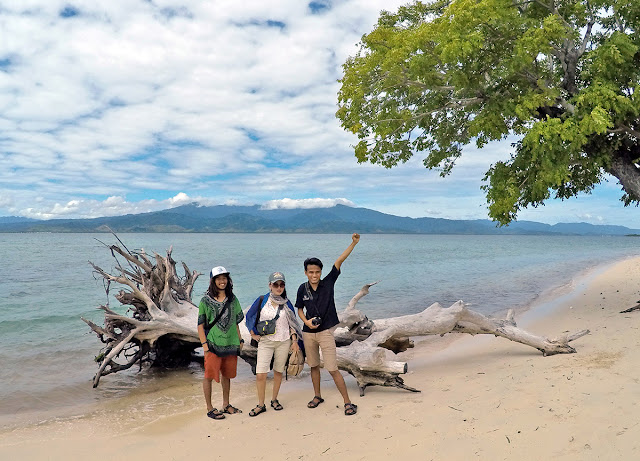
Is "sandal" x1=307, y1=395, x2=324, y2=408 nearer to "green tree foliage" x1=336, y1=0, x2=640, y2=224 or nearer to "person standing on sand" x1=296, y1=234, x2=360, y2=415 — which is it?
"person standing on sand" x1=296, y1=234, x2=360, y2=415

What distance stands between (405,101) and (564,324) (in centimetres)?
776

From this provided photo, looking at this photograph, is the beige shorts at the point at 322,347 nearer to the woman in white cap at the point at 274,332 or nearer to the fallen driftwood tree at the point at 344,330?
the woman in white cap at the point at 274,332

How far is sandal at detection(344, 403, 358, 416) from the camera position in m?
5.56

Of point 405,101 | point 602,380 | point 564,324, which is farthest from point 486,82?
point 602,380

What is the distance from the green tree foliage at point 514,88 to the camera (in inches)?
354

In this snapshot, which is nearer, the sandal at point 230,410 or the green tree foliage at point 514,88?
the sandal at point 230,410

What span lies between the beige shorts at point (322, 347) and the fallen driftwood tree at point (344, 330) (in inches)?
35.2

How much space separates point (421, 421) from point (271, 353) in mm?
2229

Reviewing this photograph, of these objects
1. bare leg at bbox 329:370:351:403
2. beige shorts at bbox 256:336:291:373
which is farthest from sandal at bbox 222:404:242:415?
bare leg at bbox 329:370:351:403

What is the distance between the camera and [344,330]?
8414 millimetres

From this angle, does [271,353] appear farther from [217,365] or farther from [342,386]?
[342,386]

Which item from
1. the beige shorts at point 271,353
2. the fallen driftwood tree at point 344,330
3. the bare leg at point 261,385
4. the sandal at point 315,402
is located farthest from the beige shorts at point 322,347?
the fallen driftwood tree at point 344,330

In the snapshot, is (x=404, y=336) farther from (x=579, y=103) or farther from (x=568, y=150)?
(x=579, y=103)

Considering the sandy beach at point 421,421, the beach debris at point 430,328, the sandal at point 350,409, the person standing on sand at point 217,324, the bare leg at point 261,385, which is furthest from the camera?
the beach debris at point 430,328
